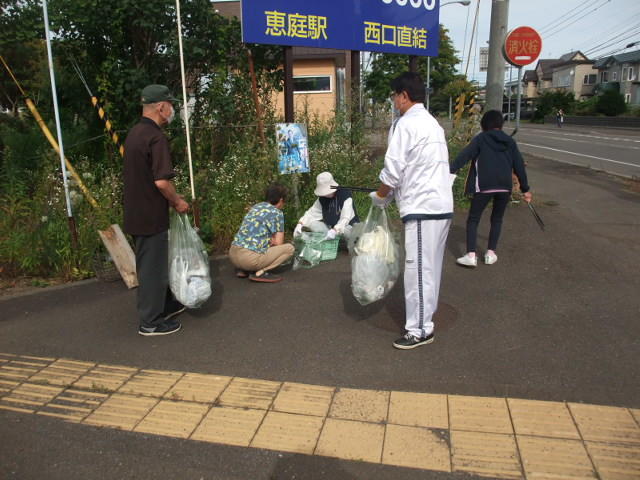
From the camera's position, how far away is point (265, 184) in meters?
6.84

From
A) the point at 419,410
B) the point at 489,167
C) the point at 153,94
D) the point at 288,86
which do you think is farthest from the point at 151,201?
the point at 288,86

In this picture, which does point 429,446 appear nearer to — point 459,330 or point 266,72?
point 459,330

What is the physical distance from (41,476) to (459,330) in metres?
2.97

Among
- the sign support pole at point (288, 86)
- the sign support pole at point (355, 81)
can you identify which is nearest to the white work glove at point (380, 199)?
the sign support pole at point (288, 86)

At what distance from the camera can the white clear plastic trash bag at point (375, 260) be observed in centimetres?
396

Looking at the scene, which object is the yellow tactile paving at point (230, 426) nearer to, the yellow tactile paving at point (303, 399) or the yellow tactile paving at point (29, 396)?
the yellow tactile paving at point (303, 399)

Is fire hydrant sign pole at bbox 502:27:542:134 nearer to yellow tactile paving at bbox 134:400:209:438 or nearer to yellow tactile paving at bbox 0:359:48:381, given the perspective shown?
yellow tactile paving at bbox 134:400:209:438

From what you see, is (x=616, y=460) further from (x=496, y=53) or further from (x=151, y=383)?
(x=496, y=53)

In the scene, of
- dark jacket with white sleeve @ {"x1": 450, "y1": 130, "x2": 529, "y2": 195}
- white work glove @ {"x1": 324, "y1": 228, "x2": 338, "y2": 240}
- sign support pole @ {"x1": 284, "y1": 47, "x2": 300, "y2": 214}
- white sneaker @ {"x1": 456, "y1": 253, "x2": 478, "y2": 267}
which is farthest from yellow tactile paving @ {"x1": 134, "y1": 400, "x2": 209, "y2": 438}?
sign support pole @ {"x1": 284, "y1": 47, "x2": 300, "y2": 214}

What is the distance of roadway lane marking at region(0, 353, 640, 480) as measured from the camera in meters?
2.58

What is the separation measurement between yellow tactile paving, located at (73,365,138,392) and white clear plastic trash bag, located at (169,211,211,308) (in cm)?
76

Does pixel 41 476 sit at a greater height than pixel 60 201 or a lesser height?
lesser

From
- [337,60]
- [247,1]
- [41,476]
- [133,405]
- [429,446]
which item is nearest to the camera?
[41,476]

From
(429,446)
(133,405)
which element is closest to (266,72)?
(133,405)
